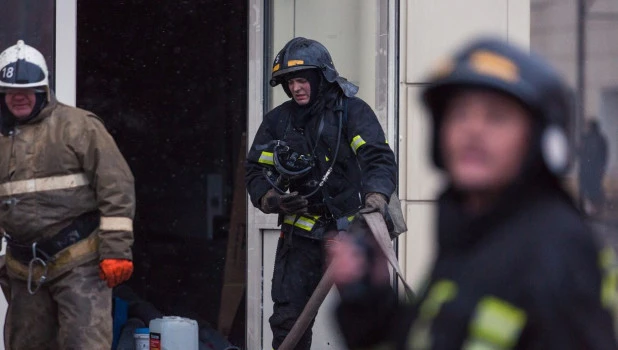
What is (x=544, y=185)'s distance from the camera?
1.88 meters

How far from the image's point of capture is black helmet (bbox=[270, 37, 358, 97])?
6.05 meters

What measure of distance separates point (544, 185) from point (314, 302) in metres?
3.52

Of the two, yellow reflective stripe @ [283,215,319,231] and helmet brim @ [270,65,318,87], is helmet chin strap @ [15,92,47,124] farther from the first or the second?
yellow reflective stripe @ [283,215,319,231]

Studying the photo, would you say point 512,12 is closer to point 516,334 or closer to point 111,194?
point 111,194

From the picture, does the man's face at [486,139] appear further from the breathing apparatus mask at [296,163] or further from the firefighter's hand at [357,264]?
the breathing apparatus mask at [296,163]

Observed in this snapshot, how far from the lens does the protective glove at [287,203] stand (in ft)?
19.5

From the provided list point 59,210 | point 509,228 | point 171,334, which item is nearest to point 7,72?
point 59,210

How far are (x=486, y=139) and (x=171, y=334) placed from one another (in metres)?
5.65

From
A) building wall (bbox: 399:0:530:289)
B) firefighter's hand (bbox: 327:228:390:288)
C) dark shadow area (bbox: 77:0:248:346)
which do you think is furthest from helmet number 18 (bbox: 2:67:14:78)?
firefighter's hand (bbox: 327:228:390:288)

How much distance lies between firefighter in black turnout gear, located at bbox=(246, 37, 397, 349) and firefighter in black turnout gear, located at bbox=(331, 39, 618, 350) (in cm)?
393

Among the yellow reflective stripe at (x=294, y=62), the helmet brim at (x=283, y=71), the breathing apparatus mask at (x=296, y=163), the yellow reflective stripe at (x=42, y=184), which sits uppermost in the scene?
the yellow reflective stripe at (x=294, y=62)

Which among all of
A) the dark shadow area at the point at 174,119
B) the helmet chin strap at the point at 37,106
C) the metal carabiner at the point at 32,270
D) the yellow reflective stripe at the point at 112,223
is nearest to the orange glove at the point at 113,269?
the yellow reflective stripe at the point at 112,223

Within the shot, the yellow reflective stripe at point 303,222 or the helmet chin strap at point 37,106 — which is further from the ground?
the helmet chin strap at point 37,106

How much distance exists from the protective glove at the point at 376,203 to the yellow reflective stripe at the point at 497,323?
12.6 feet
